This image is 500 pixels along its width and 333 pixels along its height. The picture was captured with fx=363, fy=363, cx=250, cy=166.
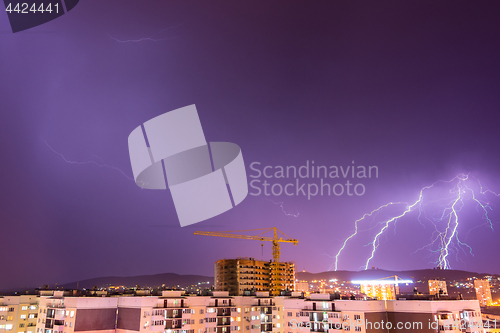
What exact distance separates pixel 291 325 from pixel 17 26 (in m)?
35.7

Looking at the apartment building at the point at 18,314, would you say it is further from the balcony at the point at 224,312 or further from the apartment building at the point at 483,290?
the apartment building at the point at 483,290

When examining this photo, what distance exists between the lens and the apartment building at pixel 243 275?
77188mm

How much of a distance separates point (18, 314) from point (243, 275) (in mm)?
48324

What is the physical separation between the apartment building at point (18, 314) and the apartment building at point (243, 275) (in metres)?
43.9

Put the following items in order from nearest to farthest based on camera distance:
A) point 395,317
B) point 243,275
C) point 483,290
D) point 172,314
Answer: point 395,317 → point 172,314 → point 243,275 → point 483,290

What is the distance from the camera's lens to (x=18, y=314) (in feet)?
116

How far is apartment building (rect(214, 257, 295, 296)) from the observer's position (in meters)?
77.2

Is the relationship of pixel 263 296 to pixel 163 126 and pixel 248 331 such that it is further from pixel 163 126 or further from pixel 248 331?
pixel 163 126

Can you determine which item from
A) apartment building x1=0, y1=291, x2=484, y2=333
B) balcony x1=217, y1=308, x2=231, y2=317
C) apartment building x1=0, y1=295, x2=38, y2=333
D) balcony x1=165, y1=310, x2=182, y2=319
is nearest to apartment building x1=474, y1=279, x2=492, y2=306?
apartment building x1=0, y1=291, x2=484, y2=333

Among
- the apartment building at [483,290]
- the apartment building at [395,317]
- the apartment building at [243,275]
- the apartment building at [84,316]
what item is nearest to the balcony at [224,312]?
the apartment building at [395,317]

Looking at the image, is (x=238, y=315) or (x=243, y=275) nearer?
(x=238, y=315)

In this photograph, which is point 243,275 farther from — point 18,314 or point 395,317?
point 395,317

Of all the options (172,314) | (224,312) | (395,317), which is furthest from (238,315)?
(395,317)

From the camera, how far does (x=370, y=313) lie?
73.2 ft
